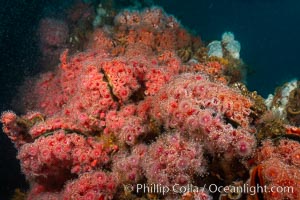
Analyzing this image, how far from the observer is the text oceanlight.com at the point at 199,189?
2773mm

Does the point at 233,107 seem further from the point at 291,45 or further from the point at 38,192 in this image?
the point at 291,45

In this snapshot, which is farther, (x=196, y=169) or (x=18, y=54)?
(x=18, y=54)

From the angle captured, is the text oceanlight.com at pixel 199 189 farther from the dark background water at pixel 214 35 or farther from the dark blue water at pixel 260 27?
the dark blue water at pixel 260 27

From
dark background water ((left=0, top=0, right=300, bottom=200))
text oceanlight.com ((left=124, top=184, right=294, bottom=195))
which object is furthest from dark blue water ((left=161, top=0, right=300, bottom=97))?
text oceanlight.com ((left=124, top=184, right=294, bottom=195))

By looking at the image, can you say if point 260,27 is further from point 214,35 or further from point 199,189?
point 199,189

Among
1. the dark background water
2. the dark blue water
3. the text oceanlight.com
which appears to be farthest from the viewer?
the dark blue water

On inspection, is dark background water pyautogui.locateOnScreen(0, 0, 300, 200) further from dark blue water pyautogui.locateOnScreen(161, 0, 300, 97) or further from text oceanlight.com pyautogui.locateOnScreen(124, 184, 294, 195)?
text oceanlight.com pyautogui.locateOnScreen(124, 184, 294, 195)

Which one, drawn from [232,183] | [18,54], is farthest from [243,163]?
[18,54]

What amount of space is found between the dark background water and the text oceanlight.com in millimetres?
4035

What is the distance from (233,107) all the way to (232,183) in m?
0.82

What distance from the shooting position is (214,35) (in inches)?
2069

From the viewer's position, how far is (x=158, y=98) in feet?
12.9

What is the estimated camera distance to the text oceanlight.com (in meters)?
2.77

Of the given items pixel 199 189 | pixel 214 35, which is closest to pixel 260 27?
pixel 214 35
